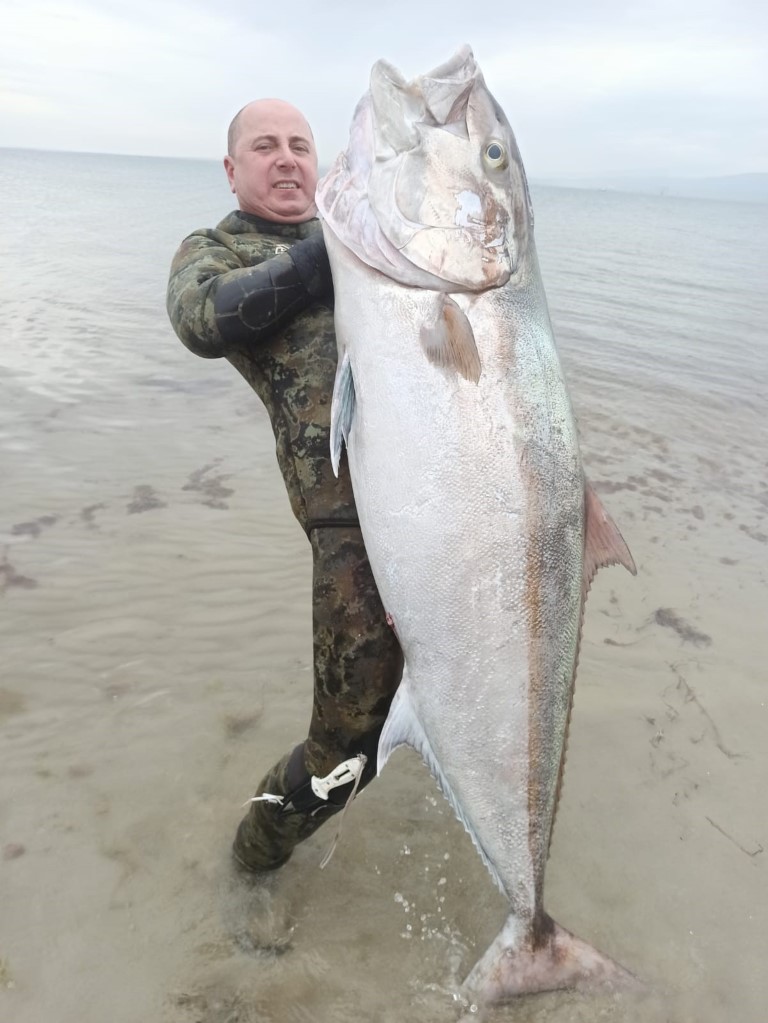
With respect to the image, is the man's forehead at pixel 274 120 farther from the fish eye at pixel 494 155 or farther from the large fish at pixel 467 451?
the fish eye at pixel 494 155

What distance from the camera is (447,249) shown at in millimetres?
2098

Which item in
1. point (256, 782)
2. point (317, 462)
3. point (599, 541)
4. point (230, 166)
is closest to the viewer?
point (599, 541)

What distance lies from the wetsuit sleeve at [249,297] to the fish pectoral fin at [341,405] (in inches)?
10.5

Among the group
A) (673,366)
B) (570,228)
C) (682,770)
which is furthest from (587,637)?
(570,228)

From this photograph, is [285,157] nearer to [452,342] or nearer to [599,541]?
[452,342]

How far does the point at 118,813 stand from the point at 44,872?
370 mm

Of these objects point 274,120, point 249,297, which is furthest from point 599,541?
point 274,120

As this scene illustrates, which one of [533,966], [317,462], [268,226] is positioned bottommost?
[533,966]

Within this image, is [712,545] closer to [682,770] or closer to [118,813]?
[682,770]

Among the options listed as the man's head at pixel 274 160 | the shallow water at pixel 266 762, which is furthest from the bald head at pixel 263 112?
the shallow water at pixel 266 762

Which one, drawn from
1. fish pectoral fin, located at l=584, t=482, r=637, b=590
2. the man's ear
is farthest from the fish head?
the man's ear

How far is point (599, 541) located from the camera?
2332 mm

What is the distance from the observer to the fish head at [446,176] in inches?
82.7

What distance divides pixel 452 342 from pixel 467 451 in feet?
1.04
